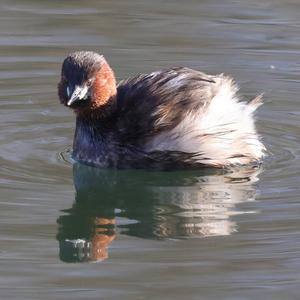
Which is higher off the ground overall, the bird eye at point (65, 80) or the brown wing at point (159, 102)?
the bird eye at point (65, 80)

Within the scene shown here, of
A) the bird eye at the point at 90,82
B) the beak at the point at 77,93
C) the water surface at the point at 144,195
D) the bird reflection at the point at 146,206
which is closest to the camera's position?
the water surface at the point at 144,195

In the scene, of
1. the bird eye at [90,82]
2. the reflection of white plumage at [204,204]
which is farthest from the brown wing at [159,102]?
the reflection of white plumage at [204,204]

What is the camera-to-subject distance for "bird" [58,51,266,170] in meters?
7.53

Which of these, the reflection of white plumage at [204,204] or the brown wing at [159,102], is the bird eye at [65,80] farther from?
the reflection of white plumage at [204,204]

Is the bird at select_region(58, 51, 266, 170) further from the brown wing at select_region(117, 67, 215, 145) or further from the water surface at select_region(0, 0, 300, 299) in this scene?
the water surface at select_region(0, 0, 300, 299)

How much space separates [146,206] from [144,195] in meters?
0.21

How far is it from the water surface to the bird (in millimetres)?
109

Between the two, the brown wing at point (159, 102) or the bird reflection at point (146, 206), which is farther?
the brown wing at point (159, 102)

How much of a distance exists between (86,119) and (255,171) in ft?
3.76

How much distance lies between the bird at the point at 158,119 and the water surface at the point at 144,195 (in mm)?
109

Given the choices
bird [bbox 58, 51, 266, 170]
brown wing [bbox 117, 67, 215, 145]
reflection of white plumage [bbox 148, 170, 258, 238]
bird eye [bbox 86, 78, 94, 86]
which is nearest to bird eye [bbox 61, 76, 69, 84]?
bird [bbox 58, 51, 266, 170]

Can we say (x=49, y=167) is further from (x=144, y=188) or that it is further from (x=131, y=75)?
(x=131, y=75)

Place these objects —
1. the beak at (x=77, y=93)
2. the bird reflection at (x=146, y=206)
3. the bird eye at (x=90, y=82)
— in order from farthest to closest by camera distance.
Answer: the bird eye at (x=90, y=82), the beak at (x=77, y=93), the bird reflection at (x=146, y=206)

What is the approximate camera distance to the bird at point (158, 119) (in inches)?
297
